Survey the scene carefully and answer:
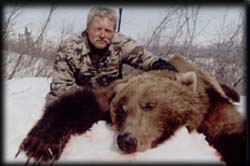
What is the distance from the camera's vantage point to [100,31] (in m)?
2.80

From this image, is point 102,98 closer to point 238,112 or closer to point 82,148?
point 82,148

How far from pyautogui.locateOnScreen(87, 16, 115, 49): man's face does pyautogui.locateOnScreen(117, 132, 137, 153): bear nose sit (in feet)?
3.10

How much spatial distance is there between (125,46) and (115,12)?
238 mm

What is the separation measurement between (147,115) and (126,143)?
259 mm

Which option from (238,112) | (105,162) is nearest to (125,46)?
(238,112)

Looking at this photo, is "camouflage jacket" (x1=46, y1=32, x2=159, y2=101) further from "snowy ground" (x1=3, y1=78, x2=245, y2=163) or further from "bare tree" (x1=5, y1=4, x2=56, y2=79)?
"bare tree" (x1=5, y1=4, x2=56, y2=79)

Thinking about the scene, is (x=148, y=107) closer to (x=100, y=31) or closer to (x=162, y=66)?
(x=162, y=66)

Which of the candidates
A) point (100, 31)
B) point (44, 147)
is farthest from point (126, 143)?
point (100, 31)

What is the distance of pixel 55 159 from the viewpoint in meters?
2.13

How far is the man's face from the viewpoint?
9.15ft

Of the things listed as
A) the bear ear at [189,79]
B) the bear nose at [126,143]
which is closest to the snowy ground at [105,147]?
the bear nose at [126,143]

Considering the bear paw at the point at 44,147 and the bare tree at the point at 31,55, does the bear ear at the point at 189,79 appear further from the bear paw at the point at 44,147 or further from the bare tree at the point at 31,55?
the bare tree at the point at 31,55

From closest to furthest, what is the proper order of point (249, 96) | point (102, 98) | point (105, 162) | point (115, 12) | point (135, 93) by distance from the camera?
1. point (105, 162)
2. point (249, 96)
3. point (135, 93)
4. point (102, 98)
5. point (115, 12)

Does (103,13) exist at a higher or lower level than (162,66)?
higher
